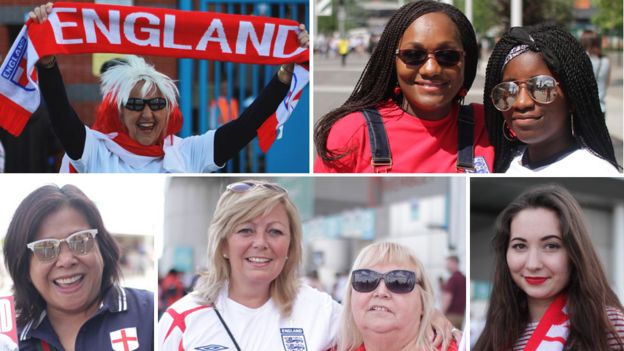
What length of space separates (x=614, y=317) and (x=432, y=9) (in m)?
1.30

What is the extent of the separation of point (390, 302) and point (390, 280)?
8 centimetres

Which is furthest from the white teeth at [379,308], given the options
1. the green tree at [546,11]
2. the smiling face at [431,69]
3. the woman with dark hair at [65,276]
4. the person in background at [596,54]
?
the green tree at [546,11]

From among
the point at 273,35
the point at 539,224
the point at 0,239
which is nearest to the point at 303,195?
the point at 273,35

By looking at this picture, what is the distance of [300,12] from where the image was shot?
357 centimetres

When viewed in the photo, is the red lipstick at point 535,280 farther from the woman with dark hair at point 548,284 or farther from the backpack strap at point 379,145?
the backpack strap at point 379,145

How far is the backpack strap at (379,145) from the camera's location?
10.0 ft

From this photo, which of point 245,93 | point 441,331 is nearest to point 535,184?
point 441,331

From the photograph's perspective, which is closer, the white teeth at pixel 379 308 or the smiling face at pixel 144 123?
the white teeth at pixel 379 308

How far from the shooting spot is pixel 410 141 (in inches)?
122

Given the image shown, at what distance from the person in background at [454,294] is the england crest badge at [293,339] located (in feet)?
1.80

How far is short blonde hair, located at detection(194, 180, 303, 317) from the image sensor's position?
11.0 feet

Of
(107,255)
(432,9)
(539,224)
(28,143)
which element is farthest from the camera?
(28,143)

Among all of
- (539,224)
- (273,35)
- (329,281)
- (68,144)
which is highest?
(273,35)

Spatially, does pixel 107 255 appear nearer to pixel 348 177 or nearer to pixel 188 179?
pixel 188 179
